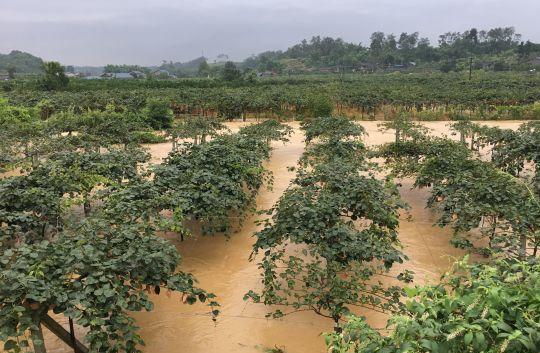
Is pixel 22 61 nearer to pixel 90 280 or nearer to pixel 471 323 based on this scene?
pixel 90 280

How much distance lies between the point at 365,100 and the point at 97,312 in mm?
25425

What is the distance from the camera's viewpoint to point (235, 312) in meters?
6.18

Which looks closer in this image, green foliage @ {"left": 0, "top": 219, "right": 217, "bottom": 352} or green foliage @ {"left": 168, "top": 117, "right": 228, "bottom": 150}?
green foliage @ {"left": 0, "top": 219, "right": 217, "bottom": 352}

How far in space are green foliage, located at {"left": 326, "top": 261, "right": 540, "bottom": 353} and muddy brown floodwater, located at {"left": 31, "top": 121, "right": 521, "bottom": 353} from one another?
1578mm

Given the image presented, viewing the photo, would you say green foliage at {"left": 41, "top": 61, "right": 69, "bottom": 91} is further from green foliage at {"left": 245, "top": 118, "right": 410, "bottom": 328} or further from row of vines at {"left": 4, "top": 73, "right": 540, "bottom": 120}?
green foliage at {"left": 245, "top": 118, "right": 410, "bottom": 328}

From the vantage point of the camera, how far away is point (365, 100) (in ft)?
88.7

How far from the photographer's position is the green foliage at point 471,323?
2152mm

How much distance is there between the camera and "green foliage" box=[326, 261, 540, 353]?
2.15m

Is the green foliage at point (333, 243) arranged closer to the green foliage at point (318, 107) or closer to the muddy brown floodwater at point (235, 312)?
the muddy brown floodwater at point (235, 312)

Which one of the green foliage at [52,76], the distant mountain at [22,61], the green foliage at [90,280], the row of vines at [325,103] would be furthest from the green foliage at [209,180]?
the distant mountain at [22,61]

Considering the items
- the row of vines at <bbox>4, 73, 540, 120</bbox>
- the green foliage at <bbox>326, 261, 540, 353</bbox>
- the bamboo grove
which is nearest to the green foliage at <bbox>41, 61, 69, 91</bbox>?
the row of vines at <bbox>4, 73, 540, 120</bbox>

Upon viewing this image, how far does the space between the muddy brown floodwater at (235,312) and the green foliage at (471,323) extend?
1578 mm

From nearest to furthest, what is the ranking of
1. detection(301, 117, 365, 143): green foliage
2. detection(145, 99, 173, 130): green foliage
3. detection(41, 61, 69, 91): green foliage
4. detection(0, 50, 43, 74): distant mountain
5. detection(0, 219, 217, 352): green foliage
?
detection(0, 219, 217, 352): green foliage → detection(301, 117, 365, 143): green foliage → detection(145, 99, 173, 130): green foliage → detection(41, 61, 69, 91): green foliage → detection(0, 50, 43, 74): distant mountain

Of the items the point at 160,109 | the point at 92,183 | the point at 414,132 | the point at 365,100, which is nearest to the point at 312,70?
the point at 365,100
